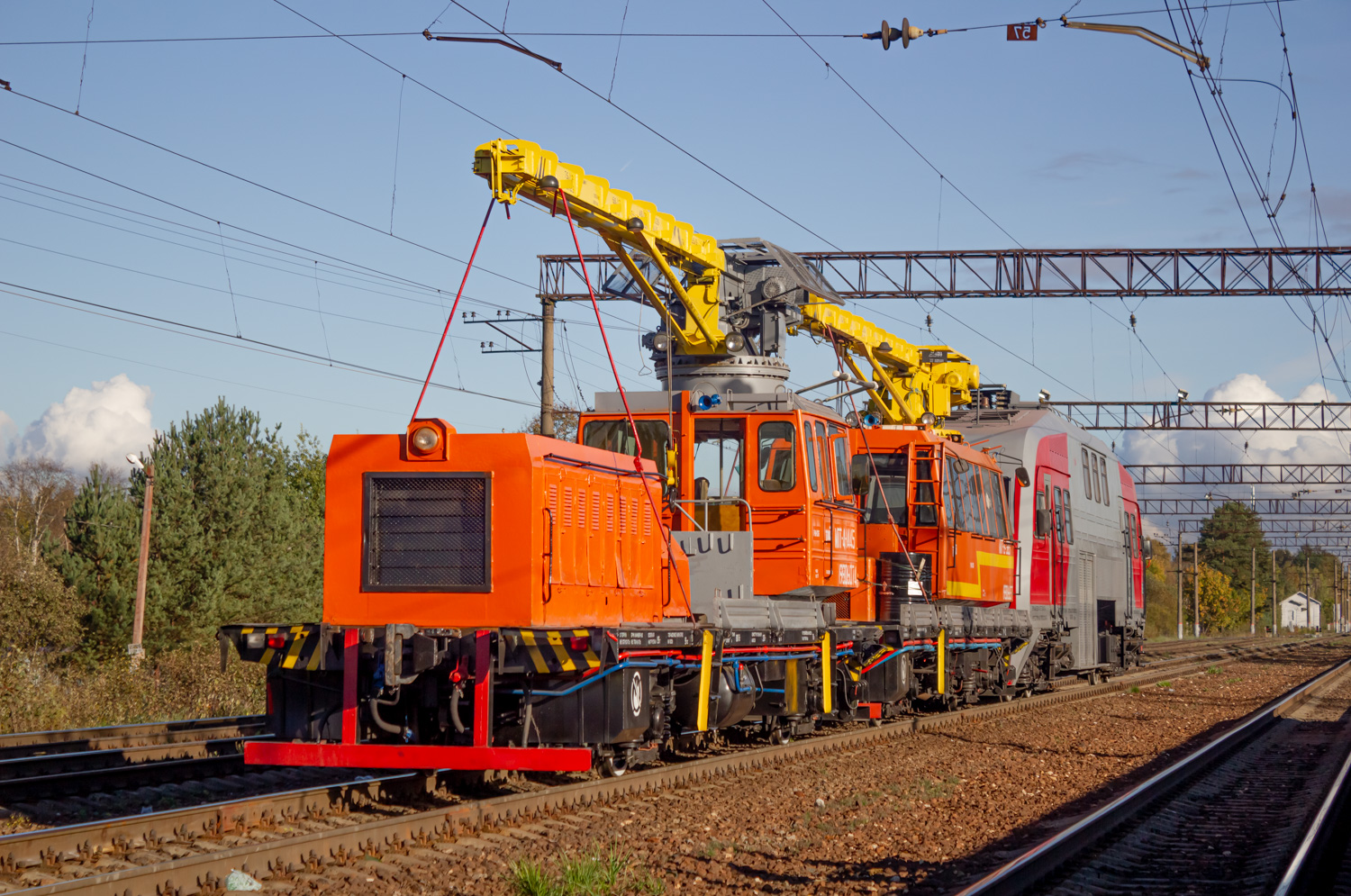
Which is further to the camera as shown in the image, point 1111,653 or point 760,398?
point 1111,653

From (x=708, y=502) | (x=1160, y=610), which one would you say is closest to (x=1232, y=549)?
(x=1160, y=610)

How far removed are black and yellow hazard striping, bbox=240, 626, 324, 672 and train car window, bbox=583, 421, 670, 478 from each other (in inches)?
161

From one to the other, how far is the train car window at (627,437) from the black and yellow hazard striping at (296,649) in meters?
4.10

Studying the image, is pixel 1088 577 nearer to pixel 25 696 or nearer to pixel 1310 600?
pixel 25 696

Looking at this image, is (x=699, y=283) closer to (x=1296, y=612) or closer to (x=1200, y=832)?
(x=1200, y=832)

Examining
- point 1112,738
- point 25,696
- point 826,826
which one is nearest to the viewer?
point 826,826

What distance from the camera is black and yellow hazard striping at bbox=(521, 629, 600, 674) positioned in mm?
8523

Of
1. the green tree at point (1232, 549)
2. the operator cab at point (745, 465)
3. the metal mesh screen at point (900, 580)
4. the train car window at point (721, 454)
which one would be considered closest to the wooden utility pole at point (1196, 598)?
the green tree at point (1232, 549)

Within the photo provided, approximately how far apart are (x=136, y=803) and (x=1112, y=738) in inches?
457

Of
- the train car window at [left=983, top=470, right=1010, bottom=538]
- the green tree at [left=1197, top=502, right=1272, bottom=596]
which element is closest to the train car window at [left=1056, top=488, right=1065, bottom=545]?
the train car window at [left=983, top=470, right=1010, bottom=538]

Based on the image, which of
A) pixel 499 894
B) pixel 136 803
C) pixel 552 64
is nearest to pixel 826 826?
pixel 499 894

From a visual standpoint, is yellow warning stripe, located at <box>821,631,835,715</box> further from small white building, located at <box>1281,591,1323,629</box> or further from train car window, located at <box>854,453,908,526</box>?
small white building, located at <box>1281,591,1323,629</box>

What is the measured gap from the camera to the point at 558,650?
8.54 metres

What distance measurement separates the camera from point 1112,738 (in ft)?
51.3
